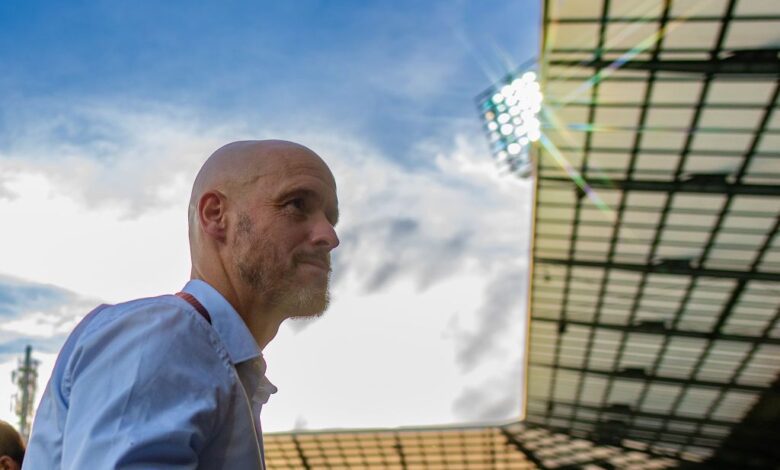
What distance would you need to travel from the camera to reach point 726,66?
52.0 ft

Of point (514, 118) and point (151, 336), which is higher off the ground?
point (514, 118)

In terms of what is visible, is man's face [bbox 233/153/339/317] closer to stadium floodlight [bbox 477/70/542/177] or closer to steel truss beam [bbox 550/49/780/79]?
steel truss beam [bbox 550/49/780/79]

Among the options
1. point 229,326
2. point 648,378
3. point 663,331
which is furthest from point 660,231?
point 229,326

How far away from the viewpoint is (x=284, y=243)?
143 cm

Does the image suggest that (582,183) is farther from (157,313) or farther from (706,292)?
(157,313)

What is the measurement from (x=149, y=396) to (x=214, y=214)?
44 cm

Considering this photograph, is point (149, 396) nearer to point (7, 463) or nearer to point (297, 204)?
point (297, 204)

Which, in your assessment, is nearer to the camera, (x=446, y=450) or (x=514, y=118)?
(x=514, y=118)

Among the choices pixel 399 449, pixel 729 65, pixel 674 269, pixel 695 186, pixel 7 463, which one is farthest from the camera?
pixel 399 449

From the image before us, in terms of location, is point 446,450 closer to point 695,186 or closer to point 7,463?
point 695,186

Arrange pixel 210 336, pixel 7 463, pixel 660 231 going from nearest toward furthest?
pixel 210 336 → pixel 7 463 → pixel 660 231

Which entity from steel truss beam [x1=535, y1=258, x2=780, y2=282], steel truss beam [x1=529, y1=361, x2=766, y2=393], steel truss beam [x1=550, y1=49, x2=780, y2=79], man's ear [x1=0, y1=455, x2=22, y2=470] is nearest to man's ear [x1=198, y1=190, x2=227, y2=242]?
man's ear [x1=0, y1=455, x2=22, y2=470]

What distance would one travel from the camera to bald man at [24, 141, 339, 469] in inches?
43.3

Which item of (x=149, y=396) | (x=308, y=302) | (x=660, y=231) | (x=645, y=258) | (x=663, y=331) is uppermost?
(x=660, y=231)
